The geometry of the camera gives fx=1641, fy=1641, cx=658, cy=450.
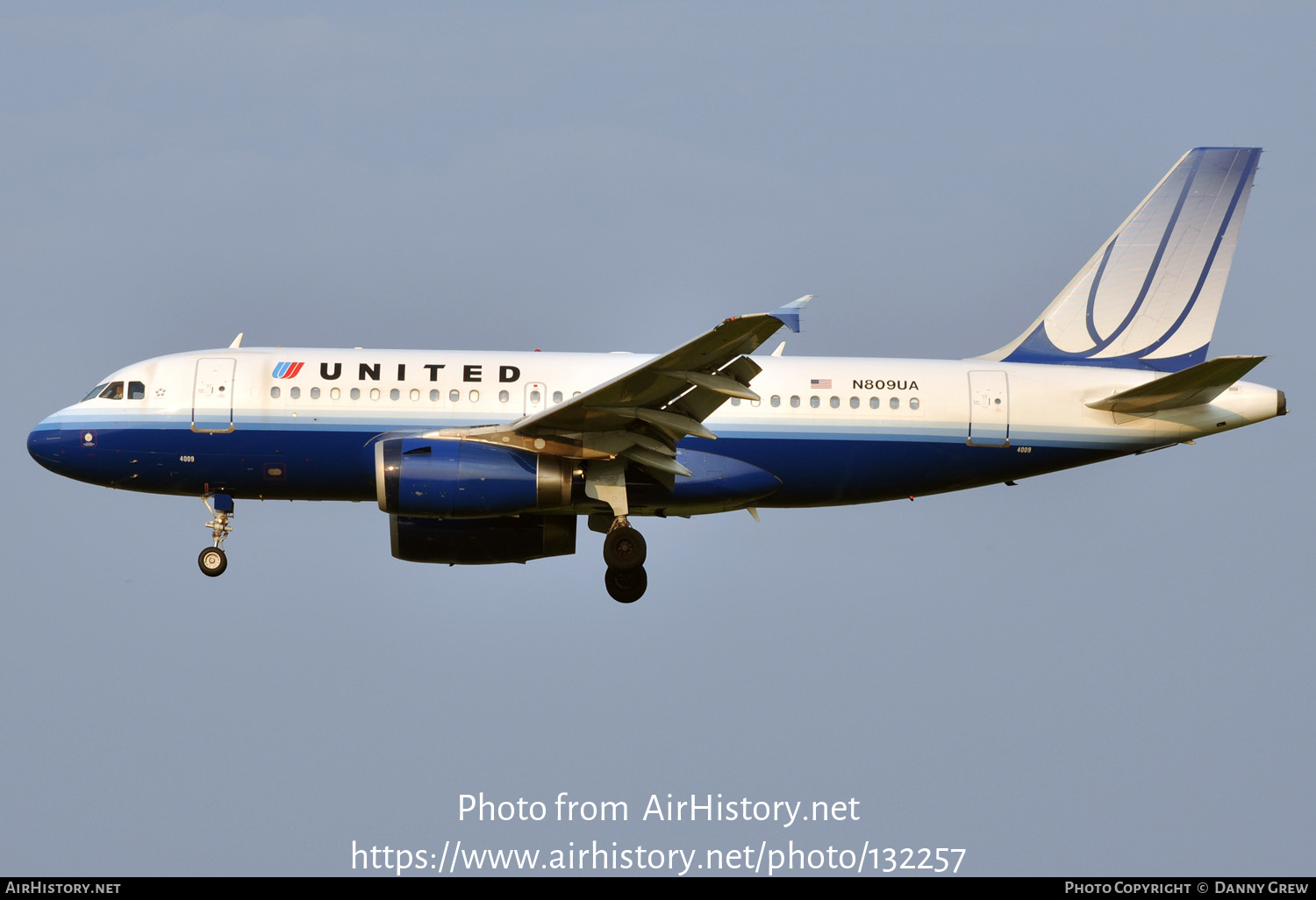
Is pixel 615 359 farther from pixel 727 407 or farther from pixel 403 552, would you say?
pixel 403 552

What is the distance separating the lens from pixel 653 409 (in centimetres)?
2670

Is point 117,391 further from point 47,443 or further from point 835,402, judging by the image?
point 835,402

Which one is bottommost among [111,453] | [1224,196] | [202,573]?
[202,573]

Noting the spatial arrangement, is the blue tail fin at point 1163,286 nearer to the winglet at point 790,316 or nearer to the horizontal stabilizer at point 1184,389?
the horizontal stabilizer at point 1184,389

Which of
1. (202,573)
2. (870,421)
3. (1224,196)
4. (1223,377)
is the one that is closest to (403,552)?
(202,573)

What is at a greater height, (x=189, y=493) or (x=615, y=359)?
(x=615, y=359)

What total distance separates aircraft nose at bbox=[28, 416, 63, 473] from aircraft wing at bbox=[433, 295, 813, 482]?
23.4ft

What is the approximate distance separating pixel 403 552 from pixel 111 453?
17.7 ft

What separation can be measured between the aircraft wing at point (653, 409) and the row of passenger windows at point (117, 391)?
5736mm

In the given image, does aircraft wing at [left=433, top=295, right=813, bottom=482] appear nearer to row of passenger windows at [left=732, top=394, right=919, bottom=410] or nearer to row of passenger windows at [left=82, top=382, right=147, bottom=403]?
row of passenger windows at [left=732, top=394, right=919, bottom=410]

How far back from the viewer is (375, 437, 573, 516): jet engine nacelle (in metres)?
26.6

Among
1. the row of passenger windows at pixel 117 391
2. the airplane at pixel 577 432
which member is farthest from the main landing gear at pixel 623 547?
the row of passenger windows at pixel 117 391

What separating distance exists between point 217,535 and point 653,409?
8.58 meters

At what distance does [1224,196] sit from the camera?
101 ft
